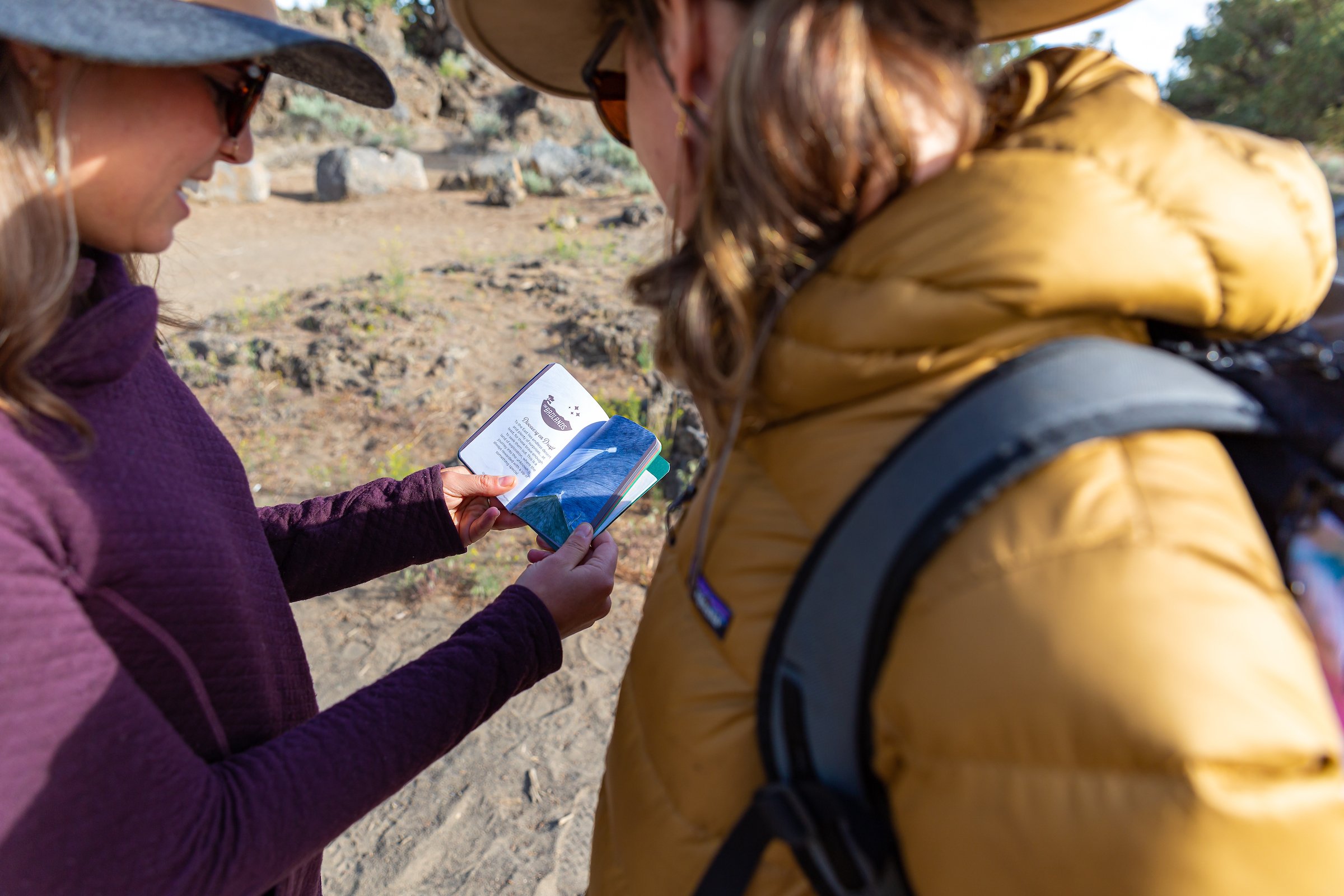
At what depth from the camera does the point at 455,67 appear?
19188mm

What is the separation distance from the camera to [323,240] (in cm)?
959

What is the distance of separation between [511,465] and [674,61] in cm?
111

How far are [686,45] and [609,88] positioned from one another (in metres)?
0.39

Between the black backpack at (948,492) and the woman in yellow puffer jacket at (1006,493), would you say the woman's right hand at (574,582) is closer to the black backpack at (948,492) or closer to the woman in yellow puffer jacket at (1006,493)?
the woman in yellow puffer jacket at (1006,493)

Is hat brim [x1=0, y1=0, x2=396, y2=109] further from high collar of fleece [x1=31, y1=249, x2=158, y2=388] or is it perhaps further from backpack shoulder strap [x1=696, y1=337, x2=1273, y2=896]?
backpack shoulder strap [x1=696, y1=337, x2=1273, y2=896]

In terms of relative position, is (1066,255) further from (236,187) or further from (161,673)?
(236,187)

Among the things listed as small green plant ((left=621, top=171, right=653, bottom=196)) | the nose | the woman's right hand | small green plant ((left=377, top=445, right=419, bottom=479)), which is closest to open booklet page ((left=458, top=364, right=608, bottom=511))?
the woman's right hand

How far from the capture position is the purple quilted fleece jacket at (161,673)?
2.84 feet

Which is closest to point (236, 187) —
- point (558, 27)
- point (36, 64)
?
point (558, 27)

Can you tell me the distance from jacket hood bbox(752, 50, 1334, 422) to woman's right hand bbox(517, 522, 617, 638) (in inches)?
27.6

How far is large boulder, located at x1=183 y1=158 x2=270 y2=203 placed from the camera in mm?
10859

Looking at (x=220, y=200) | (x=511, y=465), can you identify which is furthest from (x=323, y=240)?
(x=511, y=465)

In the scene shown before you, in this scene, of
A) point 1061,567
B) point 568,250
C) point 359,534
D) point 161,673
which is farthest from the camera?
point 568,250

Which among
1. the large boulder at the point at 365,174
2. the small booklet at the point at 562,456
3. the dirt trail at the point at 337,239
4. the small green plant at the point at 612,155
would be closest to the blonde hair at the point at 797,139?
the small booklet at the point at 562,456
